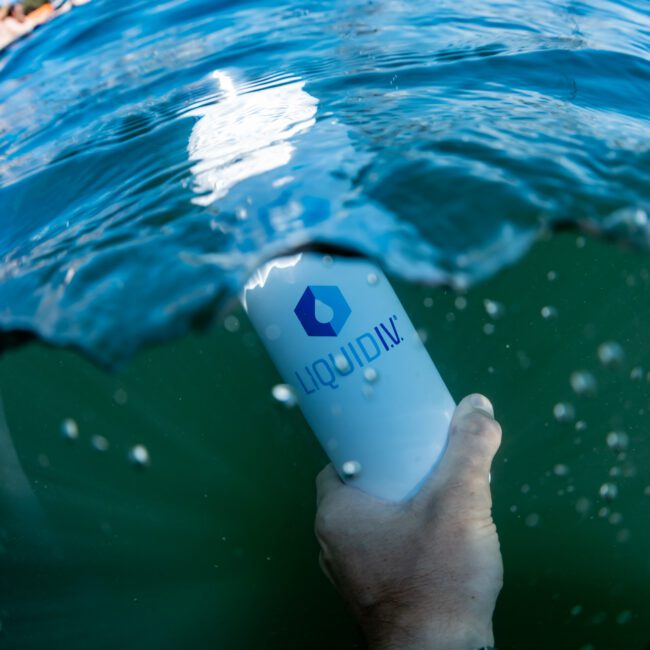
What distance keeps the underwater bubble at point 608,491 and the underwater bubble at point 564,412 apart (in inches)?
7.8

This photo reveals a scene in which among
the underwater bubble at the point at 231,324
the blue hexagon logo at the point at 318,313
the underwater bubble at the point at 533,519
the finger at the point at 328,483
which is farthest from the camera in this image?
the underwater bubble at the point at 533,519

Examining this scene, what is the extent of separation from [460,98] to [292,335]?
3.16 ft

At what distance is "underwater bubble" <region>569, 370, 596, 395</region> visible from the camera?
6.07 ft

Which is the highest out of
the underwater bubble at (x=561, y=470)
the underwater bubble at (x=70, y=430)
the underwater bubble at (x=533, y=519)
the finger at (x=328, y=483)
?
the underwater bubble at (x=70, y=430)

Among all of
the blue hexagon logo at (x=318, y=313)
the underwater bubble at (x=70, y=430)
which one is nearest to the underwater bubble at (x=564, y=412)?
the blue hexagon logo at (x=318, y=313)

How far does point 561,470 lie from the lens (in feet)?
6.09

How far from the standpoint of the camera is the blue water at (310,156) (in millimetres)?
1317

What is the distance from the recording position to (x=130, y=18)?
128 inches

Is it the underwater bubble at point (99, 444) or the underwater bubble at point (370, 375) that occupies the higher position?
the underwater bubble at point (370, 375)

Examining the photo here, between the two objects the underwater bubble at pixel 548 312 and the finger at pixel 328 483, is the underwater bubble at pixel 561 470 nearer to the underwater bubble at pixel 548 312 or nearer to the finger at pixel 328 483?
the underwater bubble at pixel 548 312

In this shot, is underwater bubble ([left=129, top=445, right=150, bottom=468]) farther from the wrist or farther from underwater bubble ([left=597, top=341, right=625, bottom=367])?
underwater bubble ([left=597, top=341, right=625, bottom=367])

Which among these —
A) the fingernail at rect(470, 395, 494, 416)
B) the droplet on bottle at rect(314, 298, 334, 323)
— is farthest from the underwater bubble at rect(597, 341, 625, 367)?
the droplet on bottle at rect(314, 298, 334, 323)

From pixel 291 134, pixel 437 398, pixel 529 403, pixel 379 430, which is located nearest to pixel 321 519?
pixel 379 430

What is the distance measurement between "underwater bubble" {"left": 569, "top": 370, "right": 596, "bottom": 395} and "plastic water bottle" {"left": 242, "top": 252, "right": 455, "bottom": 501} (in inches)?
24.2
